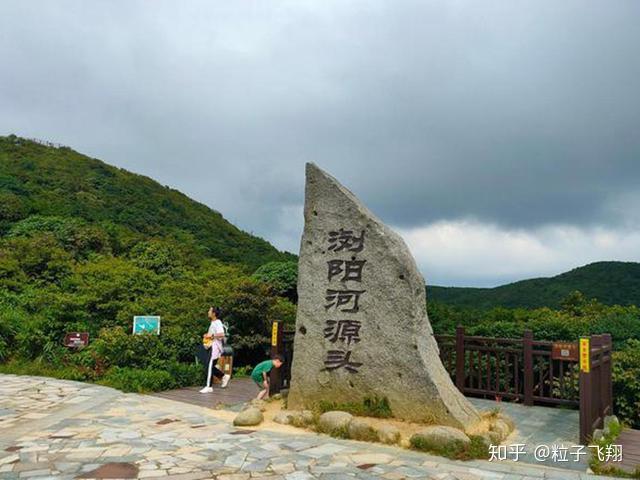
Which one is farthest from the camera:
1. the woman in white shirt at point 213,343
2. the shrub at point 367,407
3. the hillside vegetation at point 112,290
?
the hillside vegetation at point 112,290

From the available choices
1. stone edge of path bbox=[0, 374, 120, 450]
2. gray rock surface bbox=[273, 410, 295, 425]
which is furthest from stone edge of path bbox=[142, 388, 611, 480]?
stone edge of path bbox=[0, 374, 120, 450]

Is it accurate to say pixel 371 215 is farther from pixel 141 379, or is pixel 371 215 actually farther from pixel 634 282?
pixel 634 282

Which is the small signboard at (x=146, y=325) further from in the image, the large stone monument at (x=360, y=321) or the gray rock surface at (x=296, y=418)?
the gray rock surface at (x=296, y=418)

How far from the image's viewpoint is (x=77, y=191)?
35781 millimetres

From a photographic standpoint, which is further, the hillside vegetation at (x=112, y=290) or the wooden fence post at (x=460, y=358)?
the hillside vegetation at (x=112, y=290)

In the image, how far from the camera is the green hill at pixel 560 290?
26.2 meters

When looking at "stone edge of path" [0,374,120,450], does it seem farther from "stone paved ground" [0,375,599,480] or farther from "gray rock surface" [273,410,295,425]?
"gray rock surface" [273,410,295,425]

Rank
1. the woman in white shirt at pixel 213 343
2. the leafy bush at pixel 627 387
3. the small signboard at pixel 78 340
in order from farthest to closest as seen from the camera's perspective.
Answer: the small signboard at pixel 78 340 < the woman in white shirt at pixel 213 343 < the leafy bush at pixel 627 387

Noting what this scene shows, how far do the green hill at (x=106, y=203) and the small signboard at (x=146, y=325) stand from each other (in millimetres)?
16144

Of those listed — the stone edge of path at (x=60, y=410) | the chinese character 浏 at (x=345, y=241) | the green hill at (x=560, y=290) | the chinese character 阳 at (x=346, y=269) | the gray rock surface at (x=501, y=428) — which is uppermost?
the green hill at (x=560, y=290)

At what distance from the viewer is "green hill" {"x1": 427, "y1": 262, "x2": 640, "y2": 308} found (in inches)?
1032

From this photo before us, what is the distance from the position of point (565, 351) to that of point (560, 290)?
21.2m

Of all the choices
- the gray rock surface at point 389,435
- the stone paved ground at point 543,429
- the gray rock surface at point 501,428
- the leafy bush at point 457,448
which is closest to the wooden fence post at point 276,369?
the gray rock surface at point 389,435

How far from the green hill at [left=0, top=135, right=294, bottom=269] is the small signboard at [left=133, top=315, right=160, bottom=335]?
1614cm
